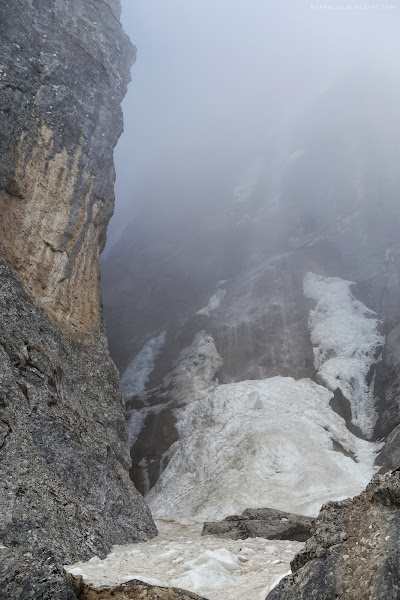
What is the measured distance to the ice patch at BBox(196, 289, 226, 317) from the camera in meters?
53.0

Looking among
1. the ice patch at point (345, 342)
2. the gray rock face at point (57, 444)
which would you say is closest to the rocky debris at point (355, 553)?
the gray rock face at point (57, 444)

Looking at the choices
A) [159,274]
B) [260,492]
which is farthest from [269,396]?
[159,274]

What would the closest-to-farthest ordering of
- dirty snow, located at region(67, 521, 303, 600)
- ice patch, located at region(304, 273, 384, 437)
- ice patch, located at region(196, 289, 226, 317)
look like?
dirty snow, located at region(67, 521, 303, 600), ice patch, located at region(304, 273, 384, 437), ice patch, located at region(196, 289, 226, 317)

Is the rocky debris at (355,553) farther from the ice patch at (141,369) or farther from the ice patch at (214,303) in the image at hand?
the ice patch at (214,303)

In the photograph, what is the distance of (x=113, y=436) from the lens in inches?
810

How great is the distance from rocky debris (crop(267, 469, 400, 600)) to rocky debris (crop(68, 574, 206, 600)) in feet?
3.75

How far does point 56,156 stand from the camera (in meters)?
24.1

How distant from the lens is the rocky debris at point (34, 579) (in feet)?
17.7

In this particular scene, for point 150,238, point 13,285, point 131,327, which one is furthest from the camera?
point 150,238

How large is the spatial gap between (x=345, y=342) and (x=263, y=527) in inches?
1139

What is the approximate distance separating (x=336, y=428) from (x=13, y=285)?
77.6ft

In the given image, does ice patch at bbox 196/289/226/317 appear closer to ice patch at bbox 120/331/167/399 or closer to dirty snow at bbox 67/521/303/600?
ice patch at bbox 120/331/167/399

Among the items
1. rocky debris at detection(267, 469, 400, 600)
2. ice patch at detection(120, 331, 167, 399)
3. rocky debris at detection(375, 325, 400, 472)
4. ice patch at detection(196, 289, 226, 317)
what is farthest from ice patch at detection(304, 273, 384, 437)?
rocky debris at detection(267, 469, 400, 600)

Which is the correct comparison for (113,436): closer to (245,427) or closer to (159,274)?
(245,427)
